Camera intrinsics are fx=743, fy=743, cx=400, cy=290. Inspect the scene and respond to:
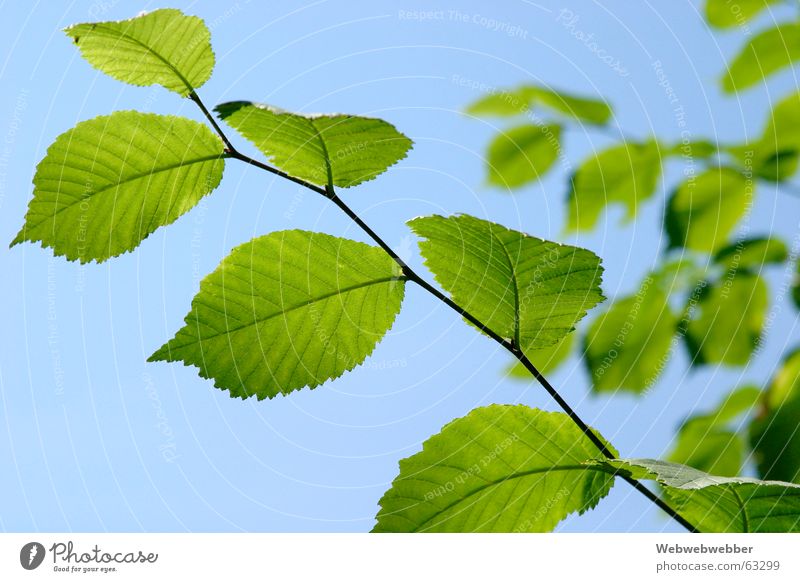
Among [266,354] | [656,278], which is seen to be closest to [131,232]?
[266,354]

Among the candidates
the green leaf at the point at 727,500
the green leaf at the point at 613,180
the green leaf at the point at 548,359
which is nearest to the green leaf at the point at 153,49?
the green leaf at the point at 727,500

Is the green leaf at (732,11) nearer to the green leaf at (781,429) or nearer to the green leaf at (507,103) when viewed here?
the green leaf at (507,103)

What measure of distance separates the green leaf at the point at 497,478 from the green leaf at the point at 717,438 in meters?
0.99

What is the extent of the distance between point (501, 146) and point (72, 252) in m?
1.20

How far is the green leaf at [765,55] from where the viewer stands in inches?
69.0

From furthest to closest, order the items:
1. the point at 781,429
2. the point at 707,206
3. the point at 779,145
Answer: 1. the point at 707,206
2. the point at 779,145
3. the point at 781,429

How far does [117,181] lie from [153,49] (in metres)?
0.17

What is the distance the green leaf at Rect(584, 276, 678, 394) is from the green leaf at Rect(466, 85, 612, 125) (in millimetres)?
454

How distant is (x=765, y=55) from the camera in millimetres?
1785

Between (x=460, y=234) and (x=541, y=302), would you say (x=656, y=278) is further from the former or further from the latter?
(x=460, y=234)

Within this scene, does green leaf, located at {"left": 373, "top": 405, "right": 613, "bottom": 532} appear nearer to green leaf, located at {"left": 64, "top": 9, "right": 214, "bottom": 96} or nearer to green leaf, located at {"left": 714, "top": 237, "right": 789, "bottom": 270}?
green leaf, located at {"left": 64, "top": 9, "right": 214, "bottom": 96}
